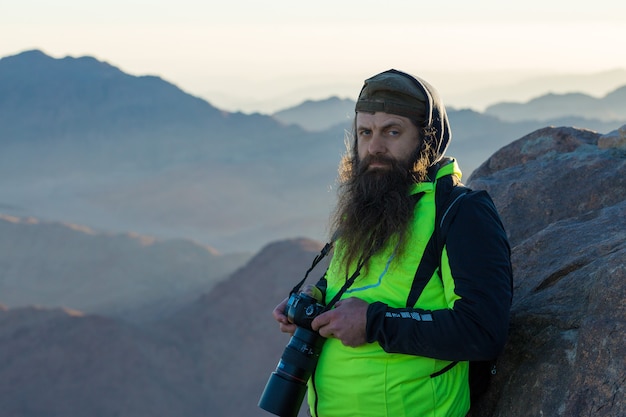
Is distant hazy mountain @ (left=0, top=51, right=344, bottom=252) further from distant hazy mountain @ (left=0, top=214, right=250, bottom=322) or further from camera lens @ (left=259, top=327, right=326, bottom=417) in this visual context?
camera lens @ (left=259, top=327, right=326, bottom=417)

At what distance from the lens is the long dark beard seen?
2762mm

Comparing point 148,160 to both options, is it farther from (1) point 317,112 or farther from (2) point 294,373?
(2) point 294,373

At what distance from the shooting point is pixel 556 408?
272cm

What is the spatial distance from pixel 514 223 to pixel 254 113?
6546cm

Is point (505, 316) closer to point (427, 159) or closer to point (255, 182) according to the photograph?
point (427, 159)

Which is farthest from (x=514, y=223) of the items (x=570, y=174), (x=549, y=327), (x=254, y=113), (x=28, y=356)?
(x=254, y=113)

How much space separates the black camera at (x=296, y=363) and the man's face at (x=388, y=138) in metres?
0.58

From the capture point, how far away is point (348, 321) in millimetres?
2650

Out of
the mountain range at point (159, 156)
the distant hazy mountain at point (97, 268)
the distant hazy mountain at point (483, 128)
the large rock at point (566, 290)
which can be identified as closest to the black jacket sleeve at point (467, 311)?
the large rock at point (566, 290)

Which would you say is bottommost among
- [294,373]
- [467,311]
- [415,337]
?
[294,373]

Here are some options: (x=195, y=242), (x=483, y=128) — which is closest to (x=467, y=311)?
(x=195, y=242)

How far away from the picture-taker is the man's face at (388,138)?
2.88 m

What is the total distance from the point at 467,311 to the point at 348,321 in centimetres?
40

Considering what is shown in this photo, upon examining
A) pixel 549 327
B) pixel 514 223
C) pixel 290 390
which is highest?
pixel 514 223
